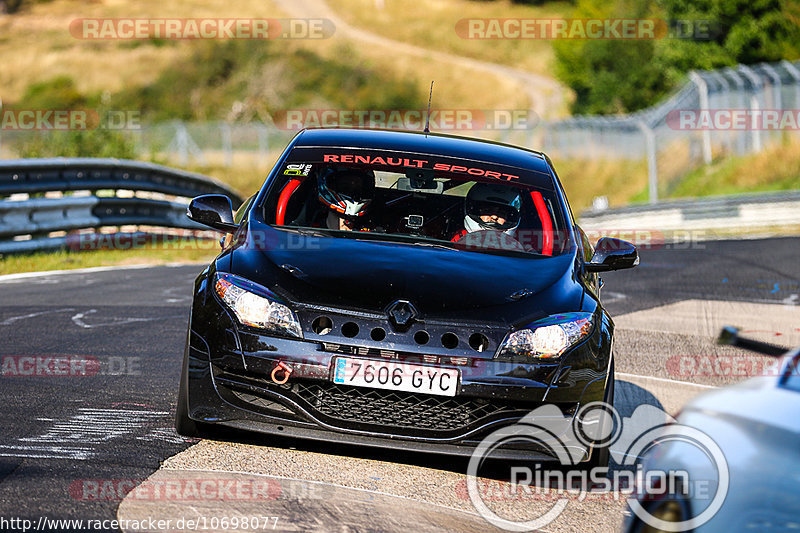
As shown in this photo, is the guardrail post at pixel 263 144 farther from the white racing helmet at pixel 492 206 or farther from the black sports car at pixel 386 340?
the black sports car at pixel 386 340

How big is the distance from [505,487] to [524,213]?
173 centimetres

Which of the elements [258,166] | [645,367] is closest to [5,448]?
[645,367]

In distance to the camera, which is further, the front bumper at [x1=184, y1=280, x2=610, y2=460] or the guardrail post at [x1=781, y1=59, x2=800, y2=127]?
the guardrail post at [x1=781, y1=59, x2=800, y2=127]

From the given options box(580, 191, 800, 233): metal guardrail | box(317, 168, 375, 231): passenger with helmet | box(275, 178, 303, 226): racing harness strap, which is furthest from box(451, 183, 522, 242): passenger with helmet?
box(580, 191, 800, 233): metal guardrail

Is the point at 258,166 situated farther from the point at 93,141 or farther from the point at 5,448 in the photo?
the point at 5,448

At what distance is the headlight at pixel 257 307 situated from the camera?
488cm

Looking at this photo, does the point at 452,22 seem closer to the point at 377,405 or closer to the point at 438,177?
the point at 438,177

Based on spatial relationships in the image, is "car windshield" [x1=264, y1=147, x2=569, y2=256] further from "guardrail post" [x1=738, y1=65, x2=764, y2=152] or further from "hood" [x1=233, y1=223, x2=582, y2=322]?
"guardrail post" [x1=738, y1=65, x2=764, y2=152]

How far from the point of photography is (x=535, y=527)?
177 inches

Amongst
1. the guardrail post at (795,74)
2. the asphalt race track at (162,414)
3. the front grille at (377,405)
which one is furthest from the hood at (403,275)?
the guardrail post at (795,74)

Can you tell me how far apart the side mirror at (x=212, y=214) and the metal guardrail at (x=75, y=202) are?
773 cm

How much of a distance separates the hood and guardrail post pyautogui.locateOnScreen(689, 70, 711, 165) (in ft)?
94.5

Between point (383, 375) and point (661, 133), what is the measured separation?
3462 centimetres

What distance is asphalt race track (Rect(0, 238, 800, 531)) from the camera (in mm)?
4316
